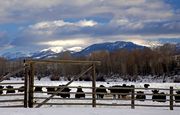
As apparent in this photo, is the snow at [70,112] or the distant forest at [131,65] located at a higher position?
the distant forest at [131,65]

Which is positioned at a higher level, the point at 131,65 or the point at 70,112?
the point at 131,65

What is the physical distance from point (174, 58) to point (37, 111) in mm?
117090

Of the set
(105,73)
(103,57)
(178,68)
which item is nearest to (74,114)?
(178,68)

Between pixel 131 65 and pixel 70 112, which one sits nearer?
pixel 70 112

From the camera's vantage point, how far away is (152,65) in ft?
413

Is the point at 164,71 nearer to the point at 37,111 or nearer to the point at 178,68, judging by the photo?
the point at 178,68

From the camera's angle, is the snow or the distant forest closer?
the snow

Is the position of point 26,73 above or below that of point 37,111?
above

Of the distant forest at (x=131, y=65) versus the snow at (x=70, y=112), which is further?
the distant forest at (x=131, y=65)

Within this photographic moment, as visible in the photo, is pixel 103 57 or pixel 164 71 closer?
pixel 164 71

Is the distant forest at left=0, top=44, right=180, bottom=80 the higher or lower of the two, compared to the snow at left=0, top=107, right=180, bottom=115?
higher

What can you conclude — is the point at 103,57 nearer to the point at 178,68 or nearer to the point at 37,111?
the point at 178,68

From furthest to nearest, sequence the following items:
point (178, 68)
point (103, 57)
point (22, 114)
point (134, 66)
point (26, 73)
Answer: point (103, 57) < point (134, 66) < point (178, 68) < point (26, 73) < point (22, 114)

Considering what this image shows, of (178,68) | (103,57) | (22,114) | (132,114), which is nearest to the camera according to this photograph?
(22,114)
